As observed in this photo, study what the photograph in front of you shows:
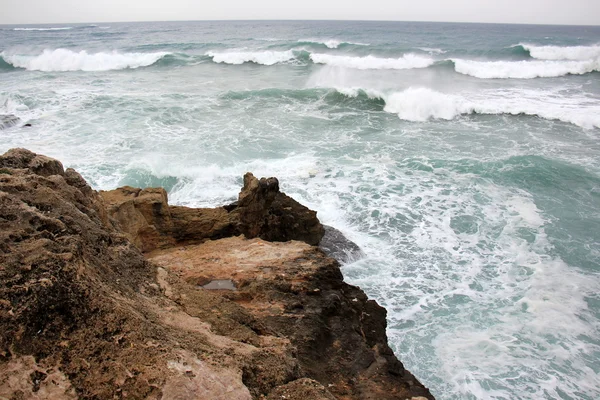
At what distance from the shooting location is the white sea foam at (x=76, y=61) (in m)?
33.3

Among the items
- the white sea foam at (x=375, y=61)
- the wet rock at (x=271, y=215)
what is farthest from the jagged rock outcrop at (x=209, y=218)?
the white sea foam at (x=375, y=61)

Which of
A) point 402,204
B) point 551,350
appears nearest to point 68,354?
point 551,350

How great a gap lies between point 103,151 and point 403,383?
1289 centimetres

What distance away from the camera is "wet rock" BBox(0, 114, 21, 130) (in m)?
16.2

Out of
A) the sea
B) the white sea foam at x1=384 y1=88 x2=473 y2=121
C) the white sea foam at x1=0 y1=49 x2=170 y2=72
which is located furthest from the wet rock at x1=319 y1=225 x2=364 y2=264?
the white sea foam at x1=0 y1=49 x2=170 y2=72

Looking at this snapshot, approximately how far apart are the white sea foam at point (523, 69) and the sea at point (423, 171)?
8.2 inches

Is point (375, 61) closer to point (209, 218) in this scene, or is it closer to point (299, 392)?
point (209, 218)

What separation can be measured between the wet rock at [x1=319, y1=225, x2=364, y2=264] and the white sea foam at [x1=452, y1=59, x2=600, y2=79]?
2493 centimetres

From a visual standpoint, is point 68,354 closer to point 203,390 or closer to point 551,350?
point 203,390

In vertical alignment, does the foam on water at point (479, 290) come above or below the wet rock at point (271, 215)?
below

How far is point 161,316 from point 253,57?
35519mm

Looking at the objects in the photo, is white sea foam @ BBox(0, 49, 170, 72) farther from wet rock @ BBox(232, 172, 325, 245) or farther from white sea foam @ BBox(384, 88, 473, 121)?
wet rock @ BBox(232, 172, 325, 245)

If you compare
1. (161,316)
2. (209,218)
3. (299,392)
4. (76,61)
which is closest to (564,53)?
(76,61)

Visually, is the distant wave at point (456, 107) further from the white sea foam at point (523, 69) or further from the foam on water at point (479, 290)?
the white sea foam at point (523, 69)
